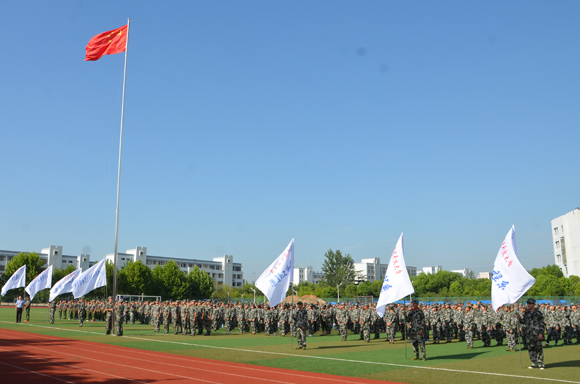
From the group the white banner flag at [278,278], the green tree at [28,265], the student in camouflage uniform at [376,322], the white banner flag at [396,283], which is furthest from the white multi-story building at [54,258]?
the white banner flag at [396,283]

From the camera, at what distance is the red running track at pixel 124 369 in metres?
11.7

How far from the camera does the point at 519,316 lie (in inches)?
577

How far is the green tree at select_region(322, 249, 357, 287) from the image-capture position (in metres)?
123

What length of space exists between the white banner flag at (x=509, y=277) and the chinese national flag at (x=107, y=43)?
21.2 m

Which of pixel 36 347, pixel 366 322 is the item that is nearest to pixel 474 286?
pixel 366 322

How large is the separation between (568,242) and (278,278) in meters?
81.3

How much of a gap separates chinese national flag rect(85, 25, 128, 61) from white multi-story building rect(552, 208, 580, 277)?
79.1 metres

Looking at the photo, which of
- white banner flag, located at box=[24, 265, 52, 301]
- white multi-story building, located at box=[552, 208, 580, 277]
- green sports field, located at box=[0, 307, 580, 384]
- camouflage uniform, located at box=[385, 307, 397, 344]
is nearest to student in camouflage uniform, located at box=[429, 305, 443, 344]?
green sports field, located at box=[0, 307, 580, 384]

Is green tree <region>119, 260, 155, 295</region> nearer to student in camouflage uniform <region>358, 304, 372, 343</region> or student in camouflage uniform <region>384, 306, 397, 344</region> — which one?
student in camouflage uniform <region>358, 304, 372, 343</region>

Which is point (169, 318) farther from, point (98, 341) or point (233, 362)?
point (233, 362)

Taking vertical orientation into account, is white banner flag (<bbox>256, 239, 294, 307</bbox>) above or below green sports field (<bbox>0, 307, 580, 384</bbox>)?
above

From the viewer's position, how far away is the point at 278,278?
19281 millimetres

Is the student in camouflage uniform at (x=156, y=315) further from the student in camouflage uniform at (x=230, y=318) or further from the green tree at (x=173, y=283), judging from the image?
the green tree at (x=173, y=283)

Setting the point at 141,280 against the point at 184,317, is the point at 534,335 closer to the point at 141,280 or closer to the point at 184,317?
the point at 184,317
